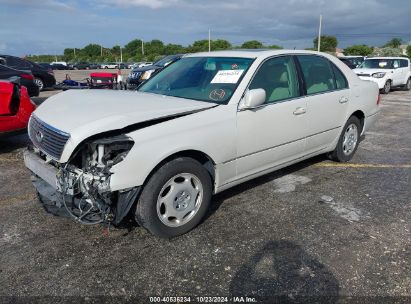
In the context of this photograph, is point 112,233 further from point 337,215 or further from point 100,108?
point 337,215

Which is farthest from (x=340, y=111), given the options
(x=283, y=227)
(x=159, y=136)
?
(x=159, y=136)

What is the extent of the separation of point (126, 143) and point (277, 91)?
198cm

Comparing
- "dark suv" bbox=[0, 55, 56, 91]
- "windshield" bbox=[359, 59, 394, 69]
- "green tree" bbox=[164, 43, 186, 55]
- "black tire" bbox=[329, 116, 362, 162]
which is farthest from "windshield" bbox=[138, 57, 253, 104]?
"green tree" bbox=[164, 43, 186, 55]

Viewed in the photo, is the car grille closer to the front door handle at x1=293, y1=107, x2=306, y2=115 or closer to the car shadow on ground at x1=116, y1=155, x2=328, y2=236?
the car shadow on ground at x1=116, y1=155, x2=328, y2=236

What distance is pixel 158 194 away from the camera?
10.8 feet

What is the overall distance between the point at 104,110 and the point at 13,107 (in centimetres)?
320

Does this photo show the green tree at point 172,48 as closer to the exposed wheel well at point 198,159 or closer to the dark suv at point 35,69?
the dark suv at point 35,69

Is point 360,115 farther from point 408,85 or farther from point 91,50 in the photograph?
point 91,50

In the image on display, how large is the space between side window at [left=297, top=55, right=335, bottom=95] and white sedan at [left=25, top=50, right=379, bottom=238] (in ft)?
0.07

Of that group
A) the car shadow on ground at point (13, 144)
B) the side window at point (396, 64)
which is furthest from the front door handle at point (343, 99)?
the side window at point (396, 64)

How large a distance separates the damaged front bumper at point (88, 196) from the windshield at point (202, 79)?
4.51 ft

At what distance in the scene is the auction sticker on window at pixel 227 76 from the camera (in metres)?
4.04

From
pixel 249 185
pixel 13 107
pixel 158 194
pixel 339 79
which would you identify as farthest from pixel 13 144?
pixel 339 79

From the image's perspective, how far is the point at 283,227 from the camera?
12.3 feet
